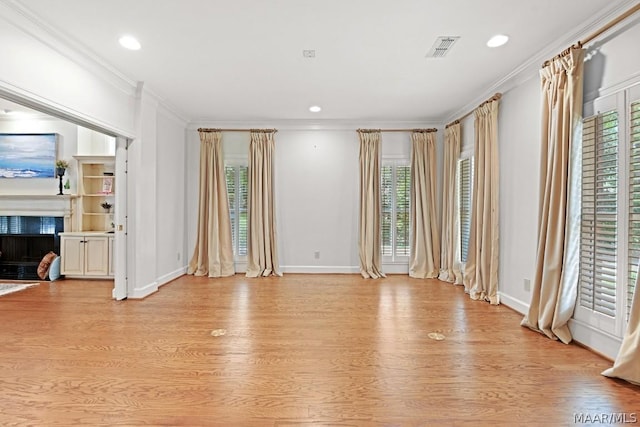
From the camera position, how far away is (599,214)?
107 inches

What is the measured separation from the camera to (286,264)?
6152mm

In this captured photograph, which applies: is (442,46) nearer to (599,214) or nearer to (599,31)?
(599,31)

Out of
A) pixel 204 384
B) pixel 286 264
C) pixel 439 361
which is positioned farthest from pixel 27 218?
pixel 439 361

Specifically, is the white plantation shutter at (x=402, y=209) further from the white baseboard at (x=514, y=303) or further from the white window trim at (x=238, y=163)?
the white window trim at (x=238, y=163)

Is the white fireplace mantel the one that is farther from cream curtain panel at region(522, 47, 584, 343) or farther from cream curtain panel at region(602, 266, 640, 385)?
cream curtain panel at region(602, 266, 640, 385)

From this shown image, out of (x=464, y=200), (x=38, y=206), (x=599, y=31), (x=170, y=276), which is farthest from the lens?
(x=38, y=206)

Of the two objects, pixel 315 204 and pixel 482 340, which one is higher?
pixel 315 204

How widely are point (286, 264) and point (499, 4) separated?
4.98 meters

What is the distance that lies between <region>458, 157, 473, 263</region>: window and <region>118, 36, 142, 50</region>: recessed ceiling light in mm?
4748

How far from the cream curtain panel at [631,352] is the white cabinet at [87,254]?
664cm

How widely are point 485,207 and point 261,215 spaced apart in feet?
12.3

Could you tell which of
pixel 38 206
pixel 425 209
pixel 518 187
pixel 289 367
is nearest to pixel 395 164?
pixel 425 209

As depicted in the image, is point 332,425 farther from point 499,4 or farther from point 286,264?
point 286,264

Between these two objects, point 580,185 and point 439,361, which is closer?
point 439,361
